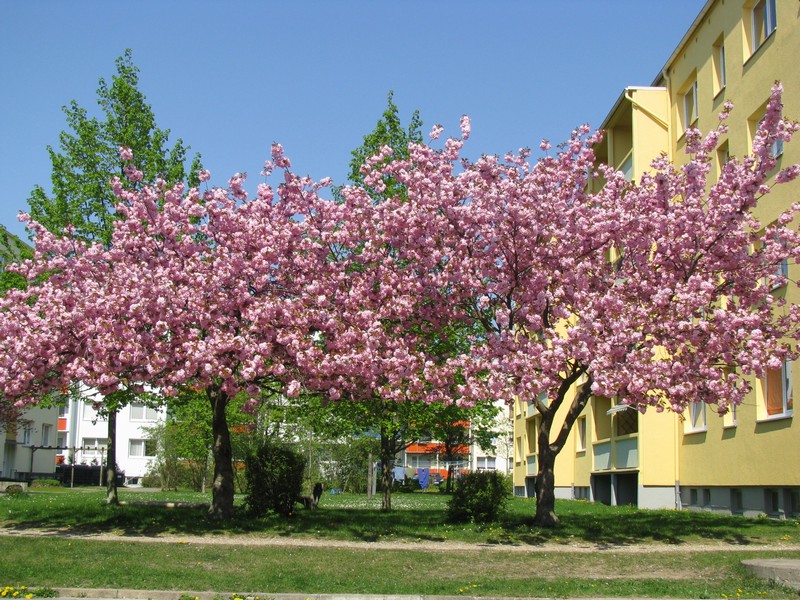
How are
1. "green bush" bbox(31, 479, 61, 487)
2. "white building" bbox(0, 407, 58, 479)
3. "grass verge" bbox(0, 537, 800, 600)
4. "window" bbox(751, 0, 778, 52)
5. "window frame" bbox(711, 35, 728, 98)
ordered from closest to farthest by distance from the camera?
1. "grass verge" bbox(0, 537, 800, 600)
2. "window" bbox(751, 0, 778, 52)
3. "window frame" bbox(711, 35, 728, 98)
4. "green bush" bbox(31, 479, 61, 487)
5. "white building" bbox(0, 407, 58, 479)

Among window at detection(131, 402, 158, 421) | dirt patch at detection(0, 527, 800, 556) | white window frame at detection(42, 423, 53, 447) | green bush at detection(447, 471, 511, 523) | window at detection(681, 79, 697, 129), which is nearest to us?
dirt patch at detection(0, 527, 800, 556)

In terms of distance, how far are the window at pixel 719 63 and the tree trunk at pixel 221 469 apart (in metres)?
16.4

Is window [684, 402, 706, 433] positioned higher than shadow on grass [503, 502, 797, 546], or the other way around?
window [684, 402, 706, 433]

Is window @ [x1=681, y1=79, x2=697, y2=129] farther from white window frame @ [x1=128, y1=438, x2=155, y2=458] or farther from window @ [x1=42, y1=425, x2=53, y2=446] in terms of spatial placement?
white window frame @ [x1=128, y1=438, x2=155, y2=458]

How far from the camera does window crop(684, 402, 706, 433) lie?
85.4 ft

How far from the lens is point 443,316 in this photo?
17828 mm

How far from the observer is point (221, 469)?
18938mm

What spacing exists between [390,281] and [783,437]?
10125 mm

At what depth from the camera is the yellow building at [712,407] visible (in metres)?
21.1

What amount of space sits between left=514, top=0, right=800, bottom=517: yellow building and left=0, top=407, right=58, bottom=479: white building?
36641 mm

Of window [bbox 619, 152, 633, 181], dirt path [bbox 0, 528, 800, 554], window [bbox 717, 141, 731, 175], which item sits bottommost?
dirt path [bbox 0, 528, 800, 554]

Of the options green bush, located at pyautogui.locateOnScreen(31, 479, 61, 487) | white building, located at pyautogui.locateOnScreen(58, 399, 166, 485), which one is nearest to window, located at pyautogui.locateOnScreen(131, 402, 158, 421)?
white building, located at pyautogui.locateOnScreen(58, 399, 166, 485)

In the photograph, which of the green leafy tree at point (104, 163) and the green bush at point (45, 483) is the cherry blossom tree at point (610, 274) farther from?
the green bush at point (45, 483)

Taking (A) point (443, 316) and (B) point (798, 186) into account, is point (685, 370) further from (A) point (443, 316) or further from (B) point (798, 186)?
(B) point (798, 186)
